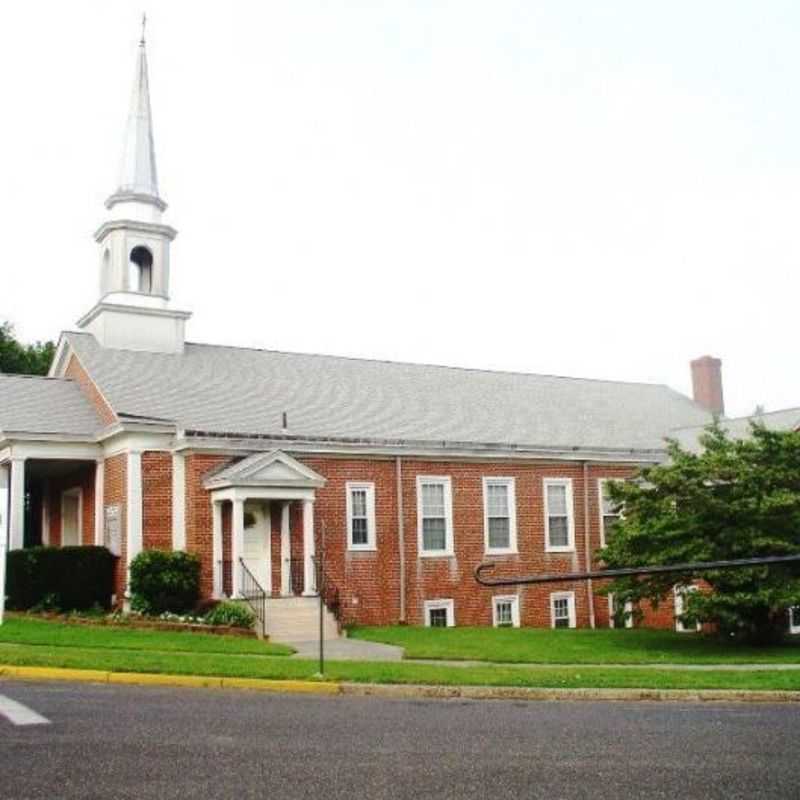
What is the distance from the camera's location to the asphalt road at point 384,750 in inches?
296

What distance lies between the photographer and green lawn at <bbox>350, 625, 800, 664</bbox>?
19.4 metres

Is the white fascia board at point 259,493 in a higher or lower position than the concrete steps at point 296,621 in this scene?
higher

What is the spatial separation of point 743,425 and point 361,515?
12341mm

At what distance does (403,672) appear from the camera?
15.8 metres

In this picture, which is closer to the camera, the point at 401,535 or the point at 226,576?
the point at 226,576

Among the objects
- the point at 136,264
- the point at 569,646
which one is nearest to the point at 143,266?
the point at 136,264

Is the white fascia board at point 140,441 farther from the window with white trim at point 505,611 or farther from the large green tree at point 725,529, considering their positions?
the large green tree at point 725,529

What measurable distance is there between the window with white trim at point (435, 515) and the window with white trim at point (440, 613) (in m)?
1.25

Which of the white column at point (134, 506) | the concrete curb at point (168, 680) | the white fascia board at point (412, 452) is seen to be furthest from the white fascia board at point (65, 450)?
the concrete curb at point (168, 680)

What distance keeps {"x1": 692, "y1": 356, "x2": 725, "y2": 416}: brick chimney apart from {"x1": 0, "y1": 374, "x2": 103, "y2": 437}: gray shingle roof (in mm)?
23210

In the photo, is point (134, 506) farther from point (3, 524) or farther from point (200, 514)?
point (3, 524)

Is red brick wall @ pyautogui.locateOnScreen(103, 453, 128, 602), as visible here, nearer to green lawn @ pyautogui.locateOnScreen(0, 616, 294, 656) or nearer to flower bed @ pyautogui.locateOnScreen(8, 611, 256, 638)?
flower bed @ pyautogui.locateOnScreen(8, 611, 256, 638)

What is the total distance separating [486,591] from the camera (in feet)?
94.6

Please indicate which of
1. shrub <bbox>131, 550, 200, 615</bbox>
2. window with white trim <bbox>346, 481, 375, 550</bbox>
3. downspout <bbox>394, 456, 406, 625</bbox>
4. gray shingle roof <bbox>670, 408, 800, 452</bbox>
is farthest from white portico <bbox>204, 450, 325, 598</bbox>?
gray shingle roof <bbox>670, 408, 800, 452</bbox>
